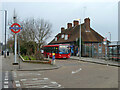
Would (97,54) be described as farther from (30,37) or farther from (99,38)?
(99,38)

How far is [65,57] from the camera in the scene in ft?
114

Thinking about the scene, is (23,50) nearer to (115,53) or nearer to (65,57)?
(65,57)

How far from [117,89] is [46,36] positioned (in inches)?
976

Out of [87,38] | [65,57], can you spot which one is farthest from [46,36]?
[87,38]

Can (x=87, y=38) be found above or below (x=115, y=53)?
above

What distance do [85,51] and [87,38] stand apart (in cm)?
1528

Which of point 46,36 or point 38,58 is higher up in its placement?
point 46,36

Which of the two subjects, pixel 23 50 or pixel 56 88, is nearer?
pixel 56 88

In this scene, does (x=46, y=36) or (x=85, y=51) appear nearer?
(x=46, y=36)

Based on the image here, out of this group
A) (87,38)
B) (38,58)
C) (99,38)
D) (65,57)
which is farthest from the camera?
(99,38)

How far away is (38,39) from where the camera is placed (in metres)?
30.0

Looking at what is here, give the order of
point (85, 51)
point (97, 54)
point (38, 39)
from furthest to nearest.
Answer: point (85, 51) → point (97, 54) → point (38, 39)

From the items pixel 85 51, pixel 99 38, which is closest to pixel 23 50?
pixel 85 51

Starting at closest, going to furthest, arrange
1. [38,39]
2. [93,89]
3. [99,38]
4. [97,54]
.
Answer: [93,89], [38,39], [97,54], [99,38]
